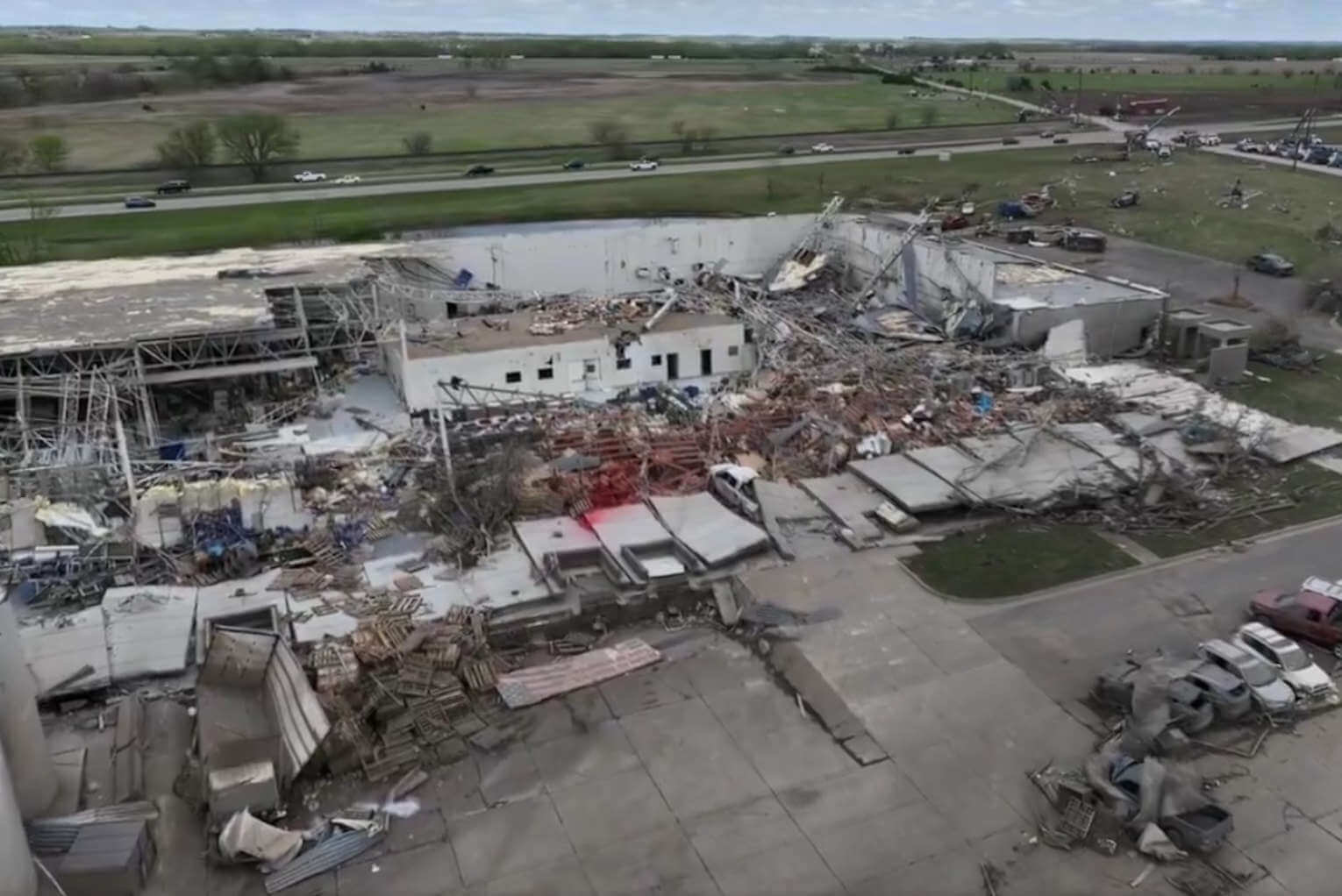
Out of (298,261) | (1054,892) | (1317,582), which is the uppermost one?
(298,261)

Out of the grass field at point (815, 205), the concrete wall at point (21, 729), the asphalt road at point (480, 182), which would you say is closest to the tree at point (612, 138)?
the asphalt road at point (480, 182)

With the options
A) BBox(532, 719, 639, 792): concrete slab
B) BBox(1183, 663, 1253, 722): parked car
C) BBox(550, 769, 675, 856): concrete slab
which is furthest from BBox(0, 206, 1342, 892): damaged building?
BBox(1183, 663, 1253, 722): parked car

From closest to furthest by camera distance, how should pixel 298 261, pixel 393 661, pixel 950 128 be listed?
pixel 393 661 < pixel 298 261 < pixel 950 128

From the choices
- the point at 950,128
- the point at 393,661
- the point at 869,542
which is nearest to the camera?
the point at 393,661

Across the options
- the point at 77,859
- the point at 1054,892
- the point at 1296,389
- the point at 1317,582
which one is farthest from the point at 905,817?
the point at 1296,389

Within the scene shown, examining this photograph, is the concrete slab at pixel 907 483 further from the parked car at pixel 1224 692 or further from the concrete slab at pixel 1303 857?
the concrete slab at pixel 1303 857

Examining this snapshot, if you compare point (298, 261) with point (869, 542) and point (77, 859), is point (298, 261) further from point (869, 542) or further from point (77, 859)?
point (77, 859)

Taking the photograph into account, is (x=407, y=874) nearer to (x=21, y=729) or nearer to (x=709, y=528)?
(x=21, y=729)
